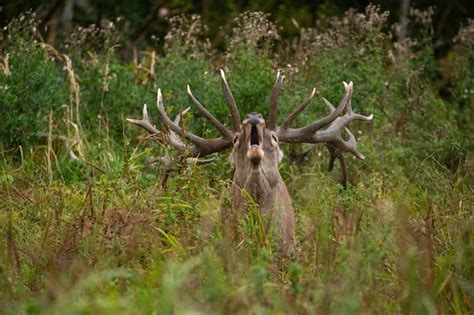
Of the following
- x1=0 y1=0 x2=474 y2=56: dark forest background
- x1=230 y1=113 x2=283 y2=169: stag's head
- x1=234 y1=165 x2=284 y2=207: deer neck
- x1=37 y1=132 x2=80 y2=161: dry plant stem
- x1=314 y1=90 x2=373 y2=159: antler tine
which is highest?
x1=230 y1=113 x2=283 y2=169: stag's head

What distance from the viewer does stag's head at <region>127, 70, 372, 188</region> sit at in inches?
336

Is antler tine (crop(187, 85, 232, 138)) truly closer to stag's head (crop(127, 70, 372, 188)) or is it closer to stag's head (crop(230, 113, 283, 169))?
stag's head (crop(127, 70, 372, 188))

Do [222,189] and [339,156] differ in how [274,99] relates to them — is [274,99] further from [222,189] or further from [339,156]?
[339,156]

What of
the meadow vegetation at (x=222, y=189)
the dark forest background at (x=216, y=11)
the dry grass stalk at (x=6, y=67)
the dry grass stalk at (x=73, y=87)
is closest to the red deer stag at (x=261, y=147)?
the meadow vegetation at (x=222, y=189)

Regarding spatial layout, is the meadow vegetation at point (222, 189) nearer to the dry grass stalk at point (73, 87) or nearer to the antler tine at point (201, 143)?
the dry grass stalk at point (73, 87)

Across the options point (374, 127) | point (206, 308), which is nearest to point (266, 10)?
point (374, 127)

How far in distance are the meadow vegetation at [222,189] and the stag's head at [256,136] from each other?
241 mm

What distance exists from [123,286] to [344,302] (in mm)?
1354

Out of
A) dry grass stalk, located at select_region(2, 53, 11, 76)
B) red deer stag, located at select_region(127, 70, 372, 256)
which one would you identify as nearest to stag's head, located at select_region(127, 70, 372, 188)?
red deer stag, located at select_region(127, 70, 372, 256)

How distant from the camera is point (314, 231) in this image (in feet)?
24.8

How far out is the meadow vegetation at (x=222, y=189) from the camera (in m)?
6.38

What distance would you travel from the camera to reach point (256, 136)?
8570mm

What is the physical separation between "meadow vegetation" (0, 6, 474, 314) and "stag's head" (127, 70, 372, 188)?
0.79 ft

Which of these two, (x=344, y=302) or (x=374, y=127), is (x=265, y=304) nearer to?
(x=344, y=302)
